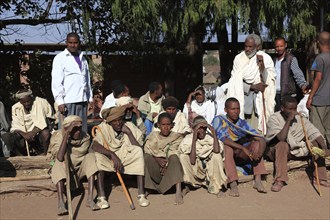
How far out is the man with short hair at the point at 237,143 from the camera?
219 inches

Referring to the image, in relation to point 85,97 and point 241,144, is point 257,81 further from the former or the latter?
point 85,97

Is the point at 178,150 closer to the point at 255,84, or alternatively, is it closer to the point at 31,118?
the point at 255,84

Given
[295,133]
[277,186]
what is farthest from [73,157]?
[295,133]

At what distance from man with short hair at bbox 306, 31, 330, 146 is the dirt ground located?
0.91 metres

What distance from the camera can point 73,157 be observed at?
5375 mm

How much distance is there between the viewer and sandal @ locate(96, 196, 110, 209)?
504cm

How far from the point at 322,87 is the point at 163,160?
7.13 feet

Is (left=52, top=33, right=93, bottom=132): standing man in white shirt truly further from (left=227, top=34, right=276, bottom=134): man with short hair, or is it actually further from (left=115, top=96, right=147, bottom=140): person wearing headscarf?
(left=227, top=34, right=276, bottom=134): man with short hair

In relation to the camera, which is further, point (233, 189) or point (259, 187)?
point (259, 187)

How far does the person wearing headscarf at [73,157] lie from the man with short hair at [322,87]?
280 centimetres

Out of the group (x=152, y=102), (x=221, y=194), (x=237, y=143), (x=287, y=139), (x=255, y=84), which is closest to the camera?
(x=221, y=194)

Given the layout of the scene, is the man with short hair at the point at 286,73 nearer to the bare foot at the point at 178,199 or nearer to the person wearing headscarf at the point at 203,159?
the person wearing headscarf at the point at 203,159

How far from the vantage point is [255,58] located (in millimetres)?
6367

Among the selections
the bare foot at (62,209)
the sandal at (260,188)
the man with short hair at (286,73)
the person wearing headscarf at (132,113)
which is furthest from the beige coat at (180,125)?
the bare foot at (62,209)
